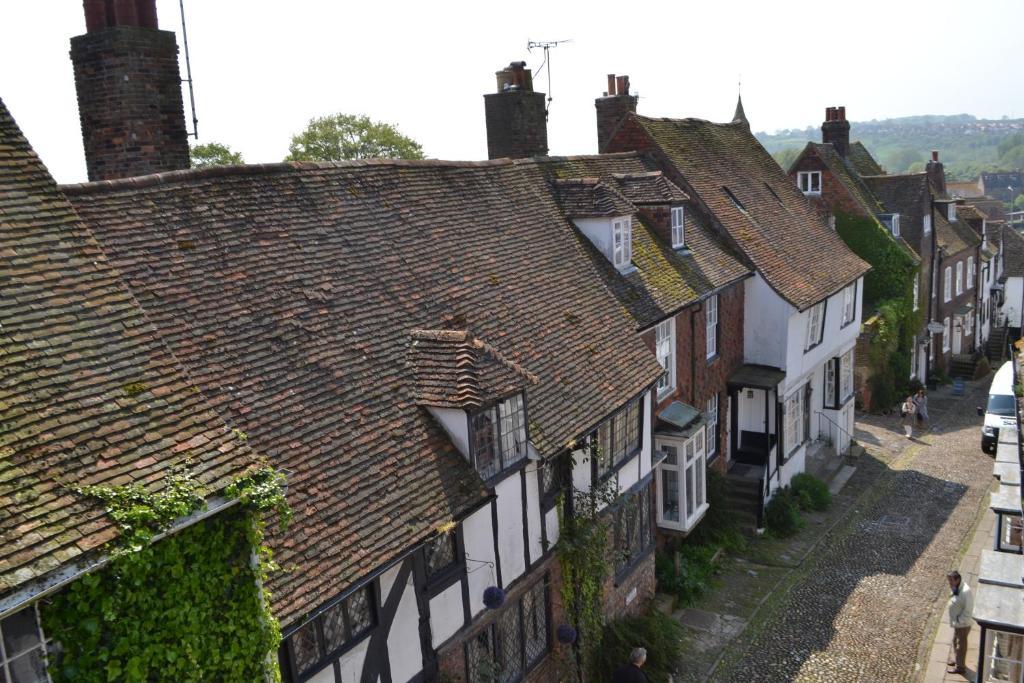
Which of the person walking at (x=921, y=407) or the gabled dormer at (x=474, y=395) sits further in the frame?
the person walking at (x=921, y=407)

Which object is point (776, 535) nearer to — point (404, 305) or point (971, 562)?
point (971, 562)

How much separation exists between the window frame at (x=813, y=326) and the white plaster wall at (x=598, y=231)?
26.0 ft

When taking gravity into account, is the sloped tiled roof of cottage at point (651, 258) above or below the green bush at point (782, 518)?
above

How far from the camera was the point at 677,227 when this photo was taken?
68.0 ft

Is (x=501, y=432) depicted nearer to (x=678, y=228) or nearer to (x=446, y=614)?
(x=446, y=614)

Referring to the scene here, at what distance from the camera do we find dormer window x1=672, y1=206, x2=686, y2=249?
2055 centimetres

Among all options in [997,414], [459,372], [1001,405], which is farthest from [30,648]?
[1001,405]

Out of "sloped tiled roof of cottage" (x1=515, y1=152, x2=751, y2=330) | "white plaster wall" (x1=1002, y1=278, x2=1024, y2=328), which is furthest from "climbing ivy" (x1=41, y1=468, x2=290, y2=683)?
"white plaster wall" (x1=1002, y1=278, x2=1024, y2=328)

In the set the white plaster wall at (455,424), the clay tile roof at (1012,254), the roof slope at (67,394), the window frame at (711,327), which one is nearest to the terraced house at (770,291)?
the window frame at (711,327)

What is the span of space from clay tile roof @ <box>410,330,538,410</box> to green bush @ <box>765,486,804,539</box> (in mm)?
→ 12434

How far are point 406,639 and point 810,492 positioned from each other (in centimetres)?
1666

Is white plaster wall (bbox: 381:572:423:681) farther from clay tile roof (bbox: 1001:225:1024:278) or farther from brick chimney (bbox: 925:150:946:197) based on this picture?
clay tile roof (bbox: 1001:225:1024:278)

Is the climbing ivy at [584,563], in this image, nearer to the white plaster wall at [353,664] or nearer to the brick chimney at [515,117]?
the white plaster wall at [353,664]

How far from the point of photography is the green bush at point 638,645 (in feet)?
45.9
